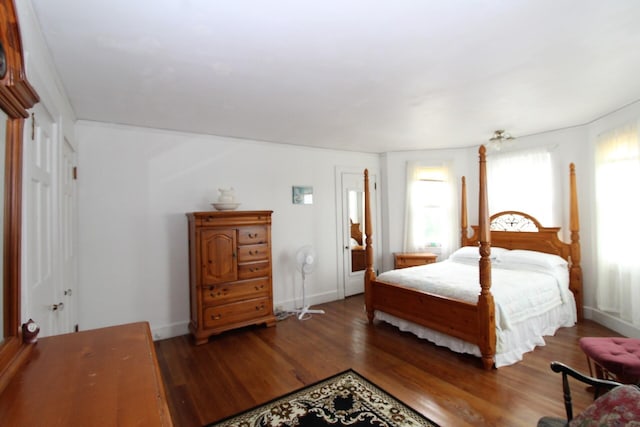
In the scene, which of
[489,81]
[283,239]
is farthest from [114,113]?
[489,81]

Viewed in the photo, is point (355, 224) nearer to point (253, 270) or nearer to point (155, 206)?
point (253, 270)

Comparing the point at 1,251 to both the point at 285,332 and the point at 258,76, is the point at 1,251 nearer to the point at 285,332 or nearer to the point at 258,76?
the point at 258,76

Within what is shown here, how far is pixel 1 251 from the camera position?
103 cm

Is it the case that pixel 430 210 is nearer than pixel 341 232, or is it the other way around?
pixel 341 232

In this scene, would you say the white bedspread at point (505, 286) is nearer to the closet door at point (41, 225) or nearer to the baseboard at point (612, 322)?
the baseboard at point (612, 322)

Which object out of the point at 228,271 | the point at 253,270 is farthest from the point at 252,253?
the point at 228,271

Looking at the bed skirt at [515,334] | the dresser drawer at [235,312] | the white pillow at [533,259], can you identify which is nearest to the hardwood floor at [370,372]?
the bed skirt at [515,334]

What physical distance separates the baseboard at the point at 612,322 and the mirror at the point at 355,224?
3.07 metres

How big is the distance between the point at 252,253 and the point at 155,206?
123 centimetres

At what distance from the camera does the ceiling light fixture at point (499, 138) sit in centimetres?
419

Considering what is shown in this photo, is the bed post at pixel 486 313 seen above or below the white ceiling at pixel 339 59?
below

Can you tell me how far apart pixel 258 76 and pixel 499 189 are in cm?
402

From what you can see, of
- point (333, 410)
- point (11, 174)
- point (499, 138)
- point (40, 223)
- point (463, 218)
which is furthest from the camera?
point (463, 218)

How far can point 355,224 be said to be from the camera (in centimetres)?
529
